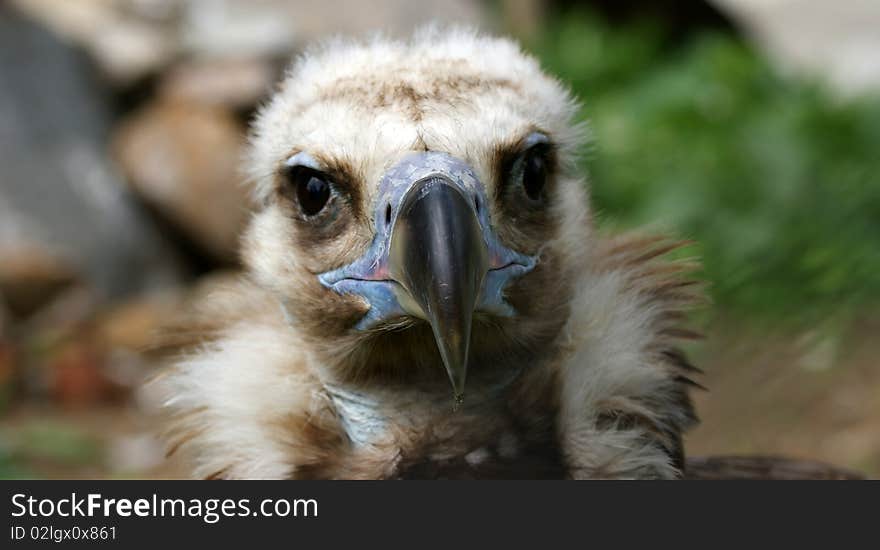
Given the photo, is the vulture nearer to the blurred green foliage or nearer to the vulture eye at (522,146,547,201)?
the vulture eye at (522,146,547,201)

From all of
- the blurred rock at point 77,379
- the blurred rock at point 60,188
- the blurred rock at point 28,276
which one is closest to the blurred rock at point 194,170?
the blurred rock at point 60,188

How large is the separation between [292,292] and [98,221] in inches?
177

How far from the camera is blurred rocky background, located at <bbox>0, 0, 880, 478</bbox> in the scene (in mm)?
4461

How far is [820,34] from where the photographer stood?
675 centimetres

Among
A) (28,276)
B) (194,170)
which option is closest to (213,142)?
(194,170)

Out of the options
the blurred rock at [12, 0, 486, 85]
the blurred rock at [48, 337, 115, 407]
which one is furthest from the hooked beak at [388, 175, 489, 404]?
the blurred rock at [12, 0, 486, 85]

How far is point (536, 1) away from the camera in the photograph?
6977 millimetres

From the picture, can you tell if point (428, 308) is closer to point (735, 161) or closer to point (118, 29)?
point (735, 161)

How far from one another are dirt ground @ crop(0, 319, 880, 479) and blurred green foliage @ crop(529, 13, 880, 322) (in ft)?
0.37

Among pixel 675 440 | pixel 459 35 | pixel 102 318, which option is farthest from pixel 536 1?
pixel 675 440

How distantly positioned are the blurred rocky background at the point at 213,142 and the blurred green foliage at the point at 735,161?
0.05ft

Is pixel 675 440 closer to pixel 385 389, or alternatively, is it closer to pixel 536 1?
pixel 385 389

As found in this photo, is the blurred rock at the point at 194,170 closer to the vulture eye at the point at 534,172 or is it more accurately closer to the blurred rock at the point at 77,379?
the blurred rock at the point at 77,379

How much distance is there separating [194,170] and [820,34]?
3.49 meters
